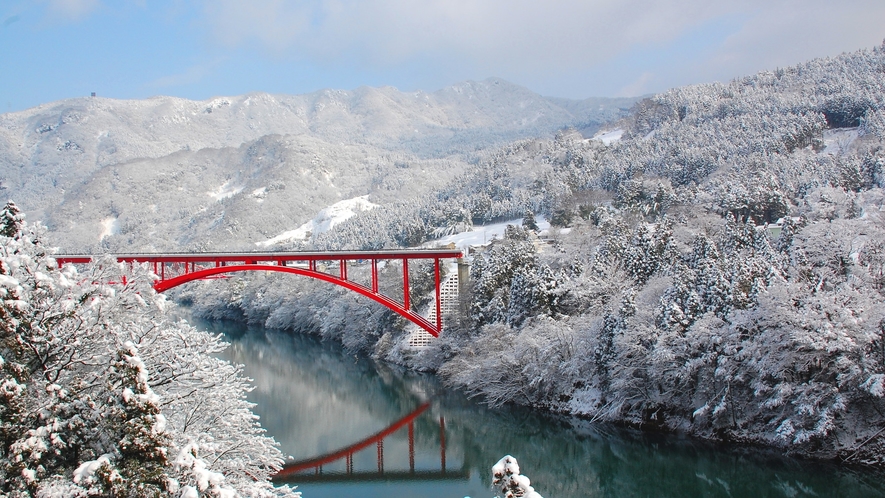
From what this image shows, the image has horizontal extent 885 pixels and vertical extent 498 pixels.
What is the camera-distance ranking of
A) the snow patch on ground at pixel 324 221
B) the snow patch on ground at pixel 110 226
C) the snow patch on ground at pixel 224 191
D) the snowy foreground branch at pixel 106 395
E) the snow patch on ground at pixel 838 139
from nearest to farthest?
the snowy foreground branch at pixel 106 395 < the snow patch on ground at pixel 838 139 < the snow patch on ground at pixel 324 221 < the snow patch on ground at pixel 110 226 < the snow patch on ground at pixel 224 191

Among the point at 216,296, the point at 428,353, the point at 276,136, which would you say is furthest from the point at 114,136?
the point at 428,353

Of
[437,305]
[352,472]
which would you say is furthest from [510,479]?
[437,305]

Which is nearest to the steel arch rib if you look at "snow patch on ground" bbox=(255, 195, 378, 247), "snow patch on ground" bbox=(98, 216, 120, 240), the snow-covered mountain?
the snow-covered mountain

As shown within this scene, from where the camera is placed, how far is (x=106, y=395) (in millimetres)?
7406

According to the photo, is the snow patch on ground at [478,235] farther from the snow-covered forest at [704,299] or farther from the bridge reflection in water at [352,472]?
the bridge reflection in water at [352,472]

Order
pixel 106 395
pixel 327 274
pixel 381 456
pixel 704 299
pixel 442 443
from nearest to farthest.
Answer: pixel 106 395 < pixel 704 299 < pixel 381 456 < pixel 442 443 < pixel 327 274

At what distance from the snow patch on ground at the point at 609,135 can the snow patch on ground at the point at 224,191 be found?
6791 cm

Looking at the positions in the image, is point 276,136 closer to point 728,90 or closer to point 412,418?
point 728,90

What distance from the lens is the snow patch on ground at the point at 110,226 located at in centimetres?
11112

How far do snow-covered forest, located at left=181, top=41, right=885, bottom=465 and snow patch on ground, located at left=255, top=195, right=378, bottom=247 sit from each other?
33.6 meters

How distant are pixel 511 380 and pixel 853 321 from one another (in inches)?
439

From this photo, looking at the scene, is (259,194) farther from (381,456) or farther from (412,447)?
(381,456)

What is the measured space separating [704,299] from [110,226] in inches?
4432

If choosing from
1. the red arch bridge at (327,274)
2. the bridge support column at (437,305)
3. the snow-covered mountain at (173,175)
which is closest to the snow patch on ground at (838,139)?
the bridge support column at (437,305)
